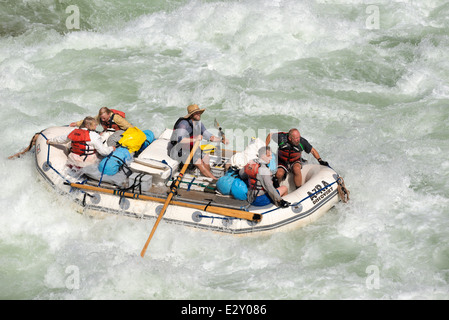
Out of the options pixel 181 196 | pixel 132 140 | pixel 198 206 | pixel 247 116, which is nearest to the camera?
pixel 198 206

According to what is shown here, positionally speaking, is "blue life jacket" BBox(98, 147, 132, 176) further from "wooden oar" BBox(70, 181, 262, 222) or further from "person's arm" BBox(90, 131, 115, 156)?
"wooden oar" BBox(70, 181, 262, 222)

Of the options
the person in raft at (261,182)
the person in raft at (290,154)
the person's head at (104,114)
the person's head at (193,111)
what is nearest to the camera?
the person in raft at (261,182)

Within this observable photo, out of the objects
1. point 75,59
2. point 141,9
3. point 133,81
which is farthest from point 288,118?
point 141,9

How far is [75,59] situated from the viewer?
12.9m

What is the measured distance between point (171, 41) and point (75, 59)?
251 centimetres

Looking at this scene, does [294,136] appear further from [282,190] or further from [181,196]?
[181,196]

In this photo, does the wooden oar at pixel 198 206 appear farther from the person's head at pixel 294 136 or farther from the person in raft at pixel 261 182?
the person's head at pixel 294 136

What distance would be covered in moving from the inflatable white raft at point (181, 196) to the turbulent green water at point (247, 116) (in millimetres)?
191

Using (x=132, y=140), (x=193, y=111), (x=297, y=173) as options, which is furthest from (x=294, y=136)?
(x=132, y=140)

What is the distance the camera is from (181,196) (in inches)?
299

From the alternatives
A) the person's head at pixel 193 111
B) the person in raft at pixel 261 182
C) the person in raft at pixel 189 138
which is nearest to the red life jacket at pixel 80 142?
the person in raft at pixel 189 138

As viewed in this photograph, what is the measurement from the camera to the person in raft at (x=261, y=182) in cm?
722

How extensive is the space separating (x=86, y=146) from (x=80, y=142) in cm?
11

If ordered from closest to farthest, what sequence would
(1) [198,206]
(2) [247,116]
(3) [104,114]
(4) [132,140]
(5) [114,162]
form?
1. (1) [198,206]
2. (5) [114,162]
3. (4) [132,140]
4. (3) [104,114]
5. (2) [247,116]
